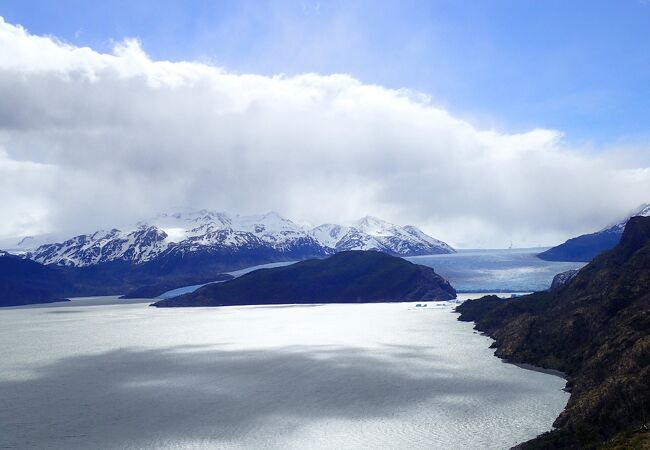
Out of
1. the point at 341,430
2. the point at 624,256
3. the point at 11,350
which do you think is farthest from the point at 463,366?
the point at 11,350

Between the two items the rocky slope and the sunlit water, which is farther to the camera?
the sunlit water

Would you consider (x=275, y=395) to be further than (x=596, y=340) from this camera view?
No

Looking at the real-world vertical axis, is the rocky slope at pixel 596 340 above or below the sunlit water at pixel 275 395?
above

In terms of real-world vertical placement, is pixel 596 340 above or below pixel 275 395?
above

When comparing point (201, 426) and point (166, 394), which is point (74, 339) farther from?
point (201, 426)

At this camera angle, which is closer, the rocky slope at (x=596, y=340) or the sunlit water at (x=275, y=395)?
the rocky slope at (x=596, y=340)
